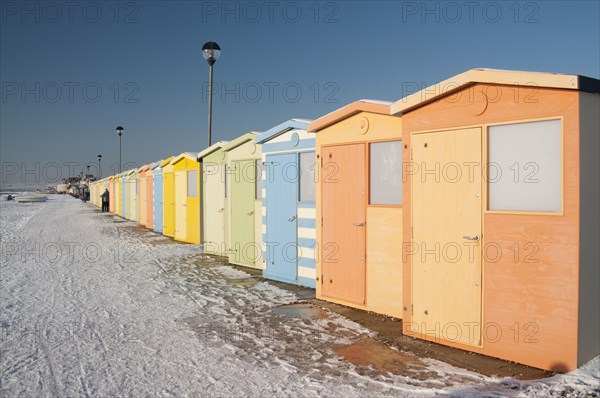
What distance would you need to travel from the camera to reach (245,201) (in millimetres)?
10570

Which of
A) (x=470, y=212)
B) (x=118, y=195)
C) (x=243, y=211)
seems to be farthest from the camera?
(x=118, y=195)

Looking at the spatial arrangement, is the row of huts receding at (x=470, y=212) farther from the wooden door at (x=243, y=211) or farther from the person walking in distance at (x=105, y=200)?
the person walking in distance at (x=105, y=200)

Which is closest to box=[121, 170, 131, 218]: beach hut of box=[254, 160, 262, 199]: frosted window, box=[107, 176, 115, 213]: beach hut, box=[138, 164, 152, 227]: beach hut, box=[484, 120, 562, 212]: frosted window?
box=[138, 164, 152, 227]: beach hut

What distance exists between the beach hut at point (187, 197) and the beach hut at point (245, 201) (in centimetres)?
340

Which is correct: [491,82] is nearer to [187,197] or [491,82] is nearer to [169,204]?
[187,197]

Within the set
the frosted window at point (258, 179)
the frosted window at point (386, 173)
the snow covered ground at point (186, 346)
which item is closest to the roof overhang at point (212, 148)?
the frosted window at point (258, 179)

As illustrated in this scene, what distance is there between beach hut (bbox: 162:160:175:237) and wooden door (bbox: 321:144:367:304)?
10.2 metres

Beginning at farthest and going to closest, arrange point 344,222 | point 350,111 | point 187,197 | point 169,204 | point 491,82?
point 169,204 → point 187,197 → point 344,222 → point 350,111 → point 491,82

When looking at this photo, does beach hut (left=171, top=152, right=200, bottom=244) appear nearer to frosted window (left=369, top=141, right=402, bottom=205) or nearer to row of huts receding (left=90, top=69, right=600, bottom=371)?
row of huts receding (left=90, top=69, right=600, bottom=371)

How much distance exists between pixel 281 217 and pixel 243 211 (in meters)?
1.90

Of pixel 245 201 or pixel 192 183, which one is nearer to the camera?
pixel 245 201

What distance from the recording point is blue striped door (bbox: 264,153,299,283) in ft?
28.7

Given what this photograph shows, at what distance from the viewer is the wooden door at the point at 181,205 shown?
1538 centimetres

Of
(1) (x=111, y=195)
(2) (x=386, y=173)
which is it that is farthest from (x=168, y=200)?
(1) (x=111, y=195)
